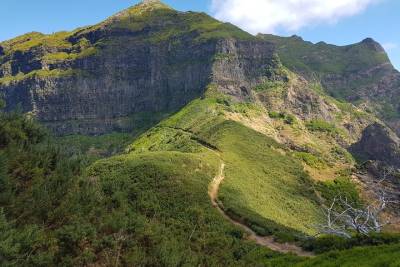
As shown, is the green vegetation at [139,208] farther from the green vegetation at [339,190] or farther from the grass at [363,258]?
the green vegetation at [339,190]

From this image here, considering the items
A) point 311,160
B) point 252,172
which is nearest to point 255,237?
point 252,172

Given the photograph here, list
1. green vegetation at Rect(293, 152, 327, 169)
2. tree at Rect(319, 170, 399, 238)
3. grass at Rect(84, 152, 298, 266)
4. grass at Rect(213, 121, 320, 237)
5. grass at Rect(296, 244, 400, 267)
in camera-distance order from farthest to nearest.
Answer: green vegetation at Rect(293, 152, 327, 169) → grass at Rect(213, 121, 320, 237) → grass at Rect(84, 152, 298, 266) → tree at Rect(319, 170, 399, 238) → grass at Rect(296, 244, 400, 267)

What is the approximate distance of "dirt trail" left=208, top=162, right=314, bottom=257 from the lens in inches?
2688

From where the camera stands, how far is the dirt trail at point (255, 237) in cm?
6828

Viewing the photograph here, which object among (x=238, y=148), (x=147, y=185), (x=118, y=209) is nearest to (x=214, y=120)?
(x=238, y=148)

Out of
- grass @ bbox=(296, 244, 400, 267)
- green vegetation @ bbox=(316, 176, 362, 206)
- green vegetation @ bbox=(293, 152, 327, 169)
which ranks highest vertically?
grass @ bbox=(296, 244, 400, 267)

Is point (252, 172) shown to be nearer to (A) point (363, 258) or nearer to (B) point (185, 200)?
(B) point (185, 200)

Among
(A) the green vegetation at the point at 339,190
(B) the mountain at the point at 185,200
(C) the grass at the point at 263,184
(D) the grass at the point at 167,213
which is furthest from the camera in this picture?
(A) the green vegetation at the point at 339,190

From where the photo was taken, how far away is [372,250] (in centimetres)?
3503

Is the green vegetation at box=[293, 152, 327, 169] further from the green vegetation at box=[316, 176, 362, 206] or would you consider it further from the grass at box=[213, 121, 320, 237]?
the green vegetation at box=[316, 176, 362, 206]

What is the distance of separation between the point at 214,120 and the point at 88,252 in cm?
14801

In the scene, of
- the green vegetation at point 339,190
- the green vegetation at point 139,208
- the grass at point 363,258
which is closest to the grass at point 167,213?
the green vegetation at point 139,208

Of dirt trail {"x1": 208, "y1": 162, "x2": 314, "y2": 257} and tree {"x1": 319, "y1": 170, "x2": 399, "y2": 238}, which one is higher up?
tree {"x1": 319, "y1": 170, "x2": 399, "y2": 238}

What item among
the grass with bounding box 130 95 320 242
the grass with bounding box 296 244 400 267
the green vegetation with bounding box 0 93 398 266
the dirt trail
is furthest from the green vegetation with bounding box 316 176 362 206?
the grass with bounding box 296 244 400 267
